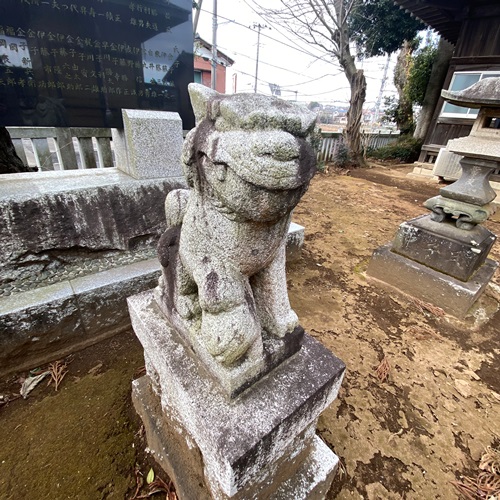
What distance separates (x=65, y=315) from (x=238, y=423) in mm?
1688

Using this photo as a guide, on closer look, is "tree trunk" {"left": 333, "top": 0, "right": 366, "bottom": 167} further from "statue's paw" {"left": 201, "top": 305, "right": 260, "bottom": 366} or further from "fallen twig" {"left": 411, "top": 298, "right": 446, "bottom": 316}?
"statue's paw" {"left": 201, "top": 305, "right": 260, "bottom": 366}

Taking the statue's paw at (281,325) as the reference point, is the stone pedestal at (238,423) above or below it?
below

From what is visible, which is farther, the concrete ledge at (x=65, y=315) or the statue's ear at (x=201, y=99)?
the concrete ledge at (x=65, y=315)

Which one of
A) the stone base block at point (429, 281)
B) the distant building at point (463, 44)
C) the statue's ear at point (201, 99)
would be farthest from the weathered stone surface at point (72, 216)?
the distant building at point (463, 44)

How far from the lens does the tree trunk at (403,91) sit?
39.3 feet

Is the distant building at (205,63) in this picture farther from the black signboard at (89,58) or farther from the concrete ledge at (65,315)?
the concrete ledge at (65,315)

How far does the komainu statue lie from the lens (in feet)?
2.62

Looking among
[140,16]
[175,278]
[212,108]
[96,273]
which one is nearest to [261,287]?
[175,278]

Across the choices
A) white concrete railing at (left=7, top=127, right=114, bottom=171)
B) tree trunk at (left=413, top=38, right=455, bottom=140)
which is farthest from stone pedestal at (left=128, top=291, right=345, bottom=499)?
tree trunk at (left=413, top=38, right=455, bottom=140)

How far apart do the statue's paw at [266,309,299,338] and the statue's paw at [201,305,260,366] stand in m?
0.17

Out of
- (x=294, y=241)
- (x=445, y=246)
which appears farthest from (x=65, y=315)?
(x=445, y=246)

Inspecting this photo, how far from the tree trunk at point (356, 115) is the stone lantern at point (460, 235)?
6.90 metres

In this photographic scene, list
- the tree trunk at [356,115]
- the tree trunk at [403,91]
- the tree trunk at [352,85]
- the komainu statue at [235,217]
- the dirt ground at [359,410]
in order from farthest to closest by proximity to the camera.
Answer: the tree trunk at [403,91]
the tree trunk at [356,115]
the tree trunk at [352,85]
the dirt ground at [359,410]
the komainu statue at [235,217]

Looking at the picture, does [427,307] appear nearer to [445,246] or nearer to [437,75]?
[445,246]
